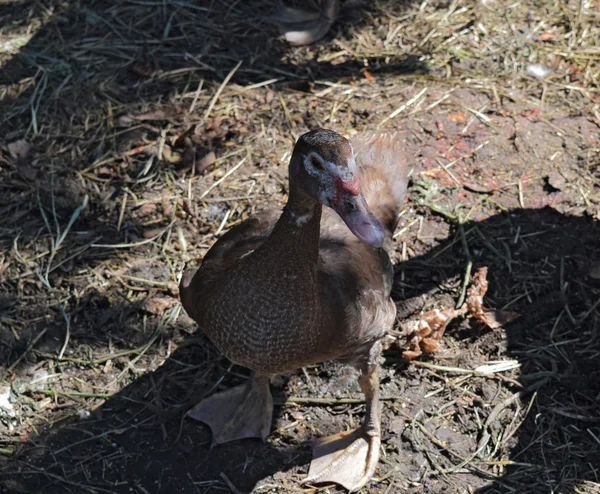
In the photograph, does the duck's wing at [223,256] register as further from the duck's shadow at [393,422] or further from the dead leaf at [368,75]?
the dead leaf at [368,75]

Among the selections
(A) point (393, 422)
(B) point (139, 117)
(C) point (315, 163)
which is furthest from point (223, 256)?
(B) point (139, 117)

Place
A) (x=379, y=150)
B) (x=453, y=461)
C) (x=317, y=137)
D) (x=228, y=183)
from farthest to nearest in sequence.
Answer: (x=228, y=183) → (x=379, y=150) → (x=453, y=461) → (x=317, y=137)

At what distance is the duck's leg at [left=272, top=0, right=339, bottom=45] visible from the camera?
5711 mm

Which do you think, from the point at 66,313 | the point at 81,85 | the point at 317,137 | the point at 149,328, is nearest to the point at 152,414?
the point at 149,328

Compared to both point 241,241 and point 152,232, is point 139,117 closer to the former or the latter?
point 152,232

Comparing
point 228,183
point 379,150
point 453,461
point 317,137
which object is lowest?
point 453,461

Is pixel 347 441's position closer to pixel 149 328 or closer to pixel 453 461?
pixel 453 461

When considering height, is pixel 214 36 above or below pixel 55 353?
above

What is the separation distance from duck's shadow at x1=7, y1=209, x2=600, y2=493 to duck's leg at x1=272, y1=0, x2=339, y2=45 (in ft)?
7.03

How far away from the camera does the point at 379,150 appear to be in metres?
4.28

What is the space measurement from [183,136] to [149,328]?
1.48m

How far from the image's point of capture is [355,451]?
143 inches

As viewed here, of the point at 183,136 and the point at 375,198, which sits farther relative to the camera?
the point at 183,136

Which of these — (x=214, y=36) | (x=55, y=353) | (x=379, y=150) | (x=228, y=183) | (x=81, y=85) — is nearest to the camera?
(x=55, y=353)
